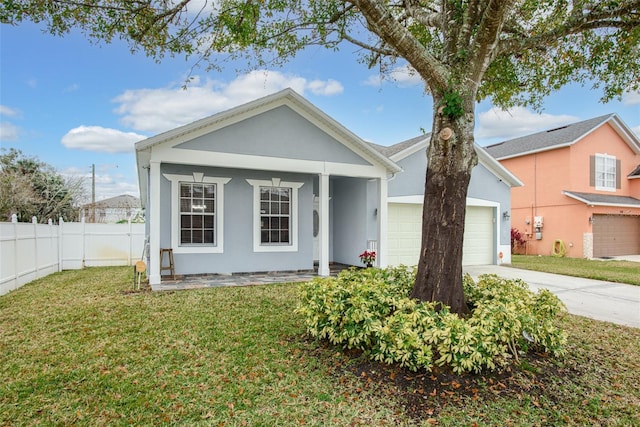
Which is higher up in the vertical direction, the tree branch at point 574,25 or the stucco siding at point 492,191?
the tree branch at point 574,25

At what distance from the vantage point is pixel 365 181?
1237cm

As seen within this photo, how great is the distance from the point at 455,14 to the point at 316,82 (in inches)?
259

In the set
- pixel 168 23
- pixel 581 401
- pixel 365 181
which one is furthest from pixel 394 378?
pixel 365 181

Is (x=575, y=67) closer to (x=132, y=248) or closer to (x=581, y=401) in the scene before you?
(x=581, y=401)

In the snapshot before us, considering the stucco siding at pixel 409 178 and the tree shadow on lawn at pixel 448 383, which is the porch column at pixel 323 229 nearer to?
the stucco siding at pixel 409 178

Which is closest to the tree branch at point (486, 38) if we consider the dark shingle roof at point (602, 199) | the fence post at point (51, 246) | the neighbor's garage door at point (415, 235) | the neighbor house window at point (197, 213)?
the neighbor house window at point (197, 213)

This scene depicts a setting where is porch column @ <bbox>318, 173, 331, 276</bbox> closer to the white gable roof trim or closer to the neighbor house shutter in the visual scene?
the white gable roof trim

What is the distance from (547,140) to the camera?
1939cm

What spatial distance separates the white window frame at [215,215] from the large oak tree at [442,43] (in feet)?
11.4

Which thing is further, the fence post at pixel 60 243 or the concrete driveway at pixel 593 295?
the fence post at pixel 60 243

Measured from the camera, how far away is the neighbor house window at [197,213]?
9.66 m

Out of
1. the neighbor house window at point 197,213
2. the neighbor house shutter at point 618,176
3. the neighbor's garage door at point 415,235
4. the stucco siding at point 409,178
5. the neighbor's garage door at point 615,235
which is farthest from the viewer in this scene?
the neighbor house shutter at point 618,176

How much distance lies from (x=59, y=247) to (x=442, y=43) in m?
13.4

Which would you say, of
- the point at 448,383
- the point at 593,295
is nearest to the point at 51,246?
the point at 448,383
